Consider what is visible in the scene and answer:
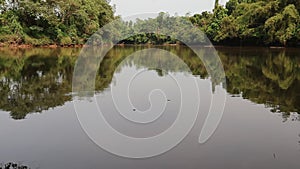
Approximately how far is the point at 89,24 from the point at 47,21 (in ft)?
19.8

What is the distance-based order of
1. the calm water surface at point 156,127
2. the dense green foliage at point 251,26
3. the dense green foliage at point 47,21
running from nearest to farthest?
1. the calm water surface at point 156,127
2. the dense green foliage at point 251,26
3. the dense green foliage at point 47,21

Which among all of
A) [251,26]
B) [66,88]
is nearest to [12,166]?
[66,88]

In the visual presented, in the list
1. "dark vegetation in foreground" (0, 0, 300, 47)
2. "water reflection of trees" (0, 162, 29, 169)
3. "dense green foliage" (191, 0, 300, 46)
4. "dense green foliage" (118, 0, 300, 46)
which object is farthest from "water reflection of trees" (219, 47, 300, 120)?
"dense green foliage" (191, 0, 300, 46)

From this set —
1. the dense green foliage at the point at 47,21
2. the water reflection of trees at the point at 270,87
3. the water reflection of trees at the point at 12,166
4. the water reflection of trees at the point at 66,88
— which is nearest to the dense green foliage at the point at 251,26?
the dense green foliage at the point at 47,21

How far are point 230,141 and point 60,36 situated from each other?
38.5 metres

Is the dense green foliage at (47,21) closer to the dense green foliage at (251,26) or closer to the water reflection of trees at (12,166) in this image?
the dense green foliage at (251,26)

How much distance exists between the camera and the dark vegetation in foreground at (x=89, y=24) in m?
34.4

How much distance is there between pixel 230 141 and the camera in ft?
18.4

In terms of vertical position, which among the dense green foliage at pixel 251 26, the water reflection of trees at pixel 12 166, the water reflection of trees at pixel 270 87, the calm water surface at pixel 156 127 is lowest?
the water reflection of trees at pixel 12 166

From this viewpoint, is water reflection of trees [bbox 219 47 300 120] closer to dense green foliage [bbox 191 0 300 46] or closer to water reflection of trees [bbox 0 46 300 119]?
water reflection of trees [bbox 0 46 300 119]

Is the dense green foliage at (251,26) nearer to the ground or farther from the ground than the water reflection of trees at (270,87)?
farther from the ground

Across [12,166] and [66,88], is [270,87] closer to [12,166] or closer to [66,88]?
[66,88]

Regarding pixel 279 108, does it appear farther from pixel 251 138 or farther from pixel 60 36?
pixel 60 36

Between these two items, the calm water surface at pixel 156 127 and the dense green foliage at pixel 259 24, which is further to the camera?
the dense green foliage at pixel 259 24
